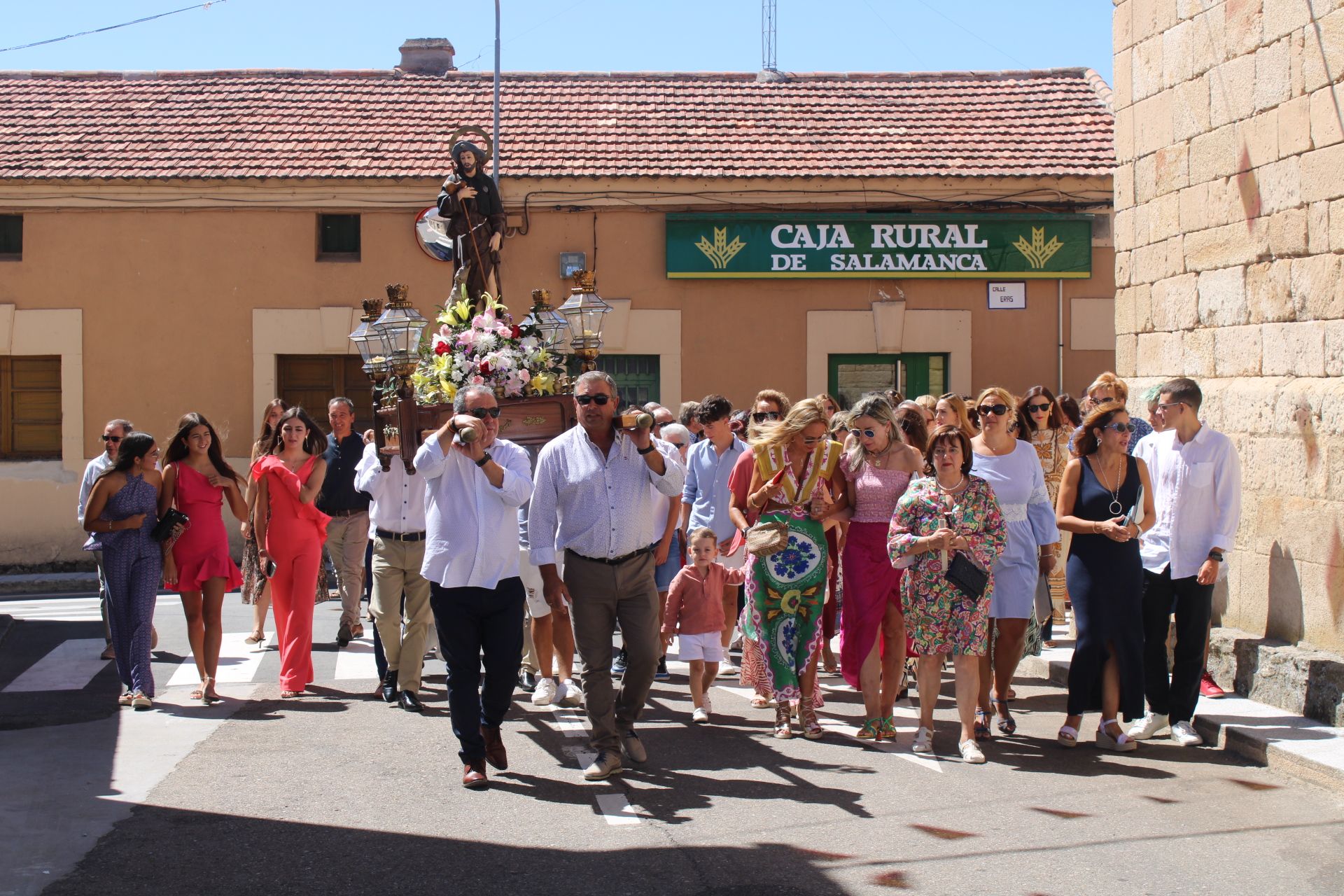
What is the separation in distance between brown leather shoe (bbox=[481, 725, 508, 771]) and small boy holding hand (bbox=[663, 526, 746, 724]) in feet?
5.34

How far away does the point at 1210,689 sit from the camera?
838 cm

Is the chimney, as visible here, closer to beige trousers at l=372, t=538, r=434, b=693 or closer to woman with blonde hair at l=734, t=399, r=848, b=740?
beige trousers at l=372, t=538, r=434, b=693

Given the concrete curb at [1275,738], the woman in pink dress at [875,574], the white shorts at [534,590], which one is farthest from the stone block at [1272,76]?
the white shorts at [534,590]

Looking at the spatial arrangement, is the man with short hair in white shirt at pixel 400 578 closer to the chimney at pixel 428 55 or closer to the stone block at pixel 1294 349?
the stone block at pixel 1294 349

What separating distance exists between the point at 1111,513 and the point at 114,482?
232 inches

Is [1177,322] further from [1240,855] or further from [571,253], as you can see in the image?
[571,253]

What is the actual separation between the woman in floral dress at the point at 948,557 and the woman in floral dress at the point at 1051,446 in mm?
1933

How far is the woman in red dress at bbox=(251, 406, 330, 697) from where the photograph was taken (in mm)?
9016

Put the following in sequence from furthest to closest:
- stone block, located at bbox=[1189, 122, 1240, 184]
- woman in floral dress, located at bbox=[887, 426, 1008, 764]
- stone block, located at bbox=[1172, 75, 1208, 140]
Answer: stone block, located at bbox=[1172, 75, 1208, 140] < stone block, located at bbox=[1189, 122, 1240, 184] < woman in floral dress, located at bbox=[887, 426, 1008, 764]

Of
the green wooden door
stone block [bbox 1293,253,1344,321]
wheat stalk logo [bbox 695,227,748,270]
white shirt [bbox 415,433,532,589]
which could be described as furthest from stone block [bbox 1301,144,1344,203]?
wheat stalk logo [bbox 695,227,748,270]

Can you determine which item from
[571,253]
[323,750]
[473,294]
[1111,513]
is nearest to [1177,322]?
[1111,513]

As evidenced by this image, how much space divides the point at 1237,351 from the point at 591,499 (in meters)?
4.76

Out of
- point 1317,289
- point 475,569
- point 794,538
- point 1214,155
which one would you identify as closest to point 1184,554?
point 1317,289

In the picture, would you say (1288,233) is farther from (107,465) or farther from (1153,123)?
(107,465)
